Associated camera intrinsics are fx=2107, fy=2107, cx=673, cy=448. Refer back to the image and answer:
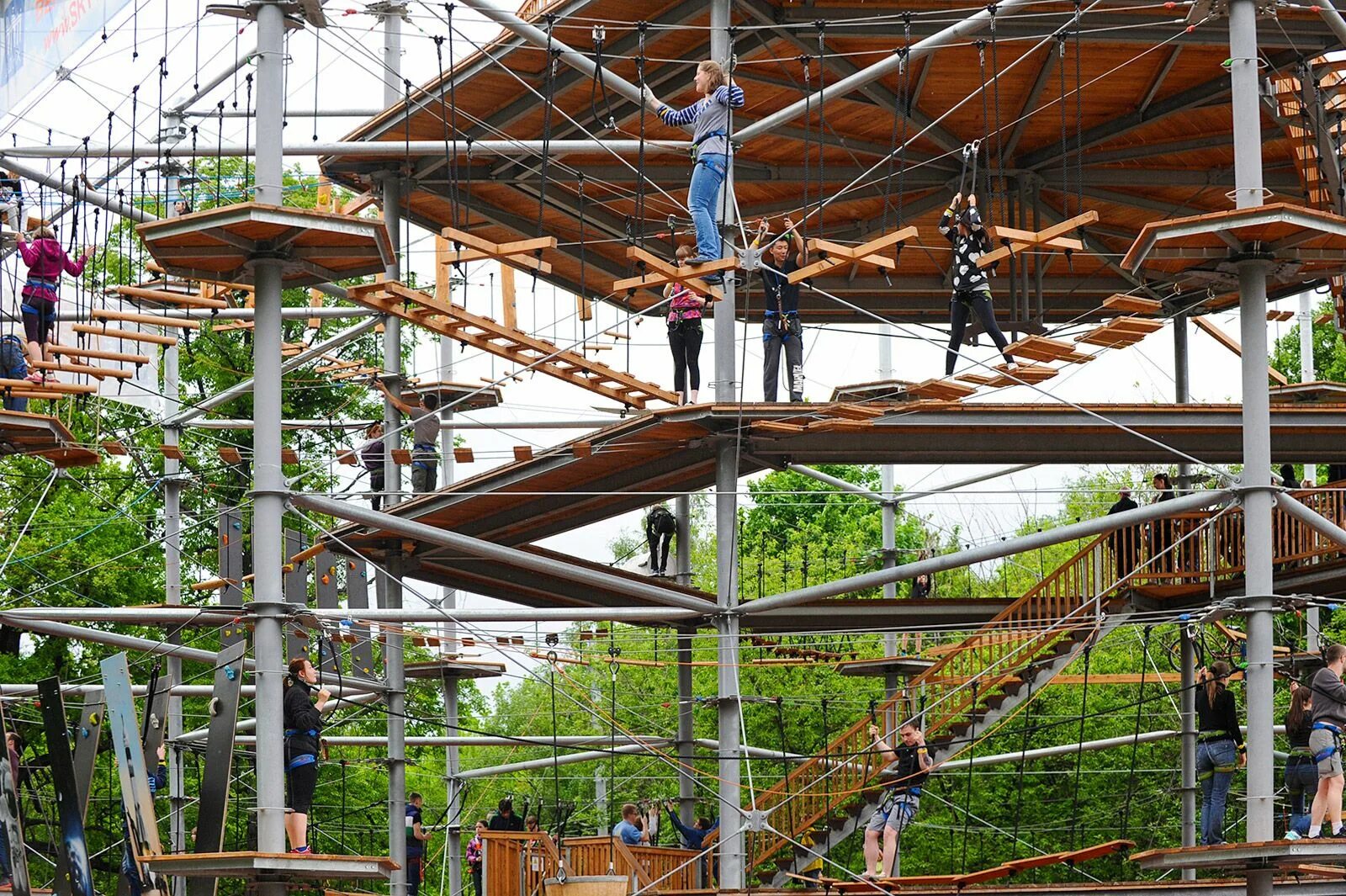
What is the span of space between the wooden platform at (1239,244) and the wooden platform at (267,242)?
6.97 metres

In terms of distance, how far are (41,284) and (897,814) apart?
36.2 feet

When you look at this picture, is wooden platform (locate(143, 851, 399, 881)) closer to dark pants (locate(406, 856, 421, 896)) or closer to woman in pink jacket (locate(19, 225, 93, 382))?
woman in pink jacket (locate(19, 225, 93, 382))

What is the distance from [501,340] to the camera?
23.4 metres

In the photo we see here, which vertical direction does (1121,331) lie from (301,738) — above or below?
above

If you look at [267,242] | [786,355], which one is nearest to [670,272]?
[786,355]

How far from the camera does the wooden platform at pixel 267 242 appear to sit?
18203 mm

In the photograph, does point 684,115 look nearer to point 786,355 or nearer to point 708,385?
point 786,355

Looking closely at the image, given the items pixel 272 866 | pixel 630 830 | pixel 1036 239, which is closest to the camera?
pixel 272 866

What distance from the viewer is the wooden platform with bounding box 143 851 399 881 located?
17.2m

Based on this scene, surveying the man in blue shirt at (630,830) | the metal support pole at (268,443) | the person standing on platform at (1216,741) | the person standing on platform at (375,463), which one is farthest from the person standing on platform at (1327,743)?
the person standing on platform at (375,463)

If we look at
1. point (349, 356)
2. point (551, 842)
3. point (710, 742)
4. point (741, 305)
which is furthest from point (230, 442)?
point (551, 842)

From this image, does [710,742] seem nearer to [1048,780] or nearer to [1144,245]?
[1144,245]

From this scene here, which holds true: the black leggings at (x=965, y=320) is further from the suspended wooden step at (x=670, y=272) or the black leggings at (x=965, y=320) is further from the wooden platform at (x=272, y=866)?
the wooden platform at (x=272, y=866)

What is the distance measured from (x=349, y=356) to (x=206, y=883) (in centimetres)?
2833
